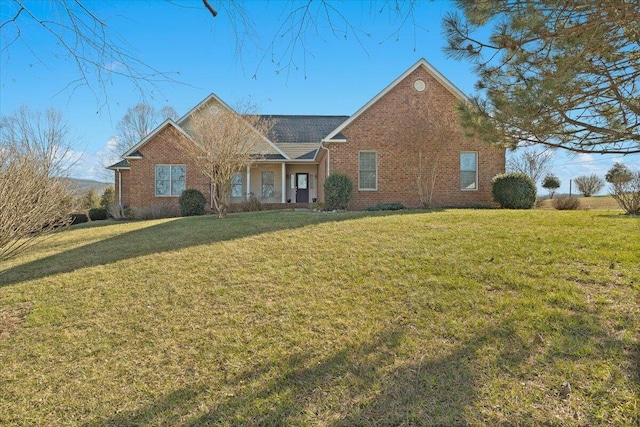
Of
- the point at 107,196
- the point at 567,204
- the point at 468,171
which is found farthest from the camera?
the point at 107,196

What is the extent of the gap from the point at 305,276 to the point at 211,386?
8.55 feet

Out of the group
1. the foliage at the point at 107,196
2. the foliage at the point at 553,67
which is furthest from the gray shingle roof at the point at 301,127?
the foliage at the point at 553,67

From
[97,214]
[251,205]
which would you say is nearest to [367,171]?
[251,205]

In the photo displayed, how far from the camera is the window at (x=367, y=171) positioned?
15.8m

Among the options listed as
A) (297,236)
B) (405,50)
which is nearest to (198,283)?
(297,236)

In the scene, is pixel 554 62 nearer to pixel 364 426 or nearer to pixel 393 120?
pixel 364 426

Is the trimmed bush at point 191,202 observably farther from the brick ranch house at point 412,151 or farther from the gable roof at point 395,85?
the gable roof at point 395,85

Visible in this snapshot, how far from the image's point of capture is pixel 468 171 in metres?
16.0

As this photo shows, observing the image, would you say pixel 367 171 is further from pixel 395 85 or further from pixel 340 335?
pixel 340 335

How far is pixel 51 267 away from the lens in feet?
25.8

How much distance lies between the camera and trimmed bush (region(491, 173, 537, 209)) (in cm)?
1448

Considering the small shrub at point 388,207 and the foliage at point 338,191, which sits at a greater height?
the foliage at point 338,191

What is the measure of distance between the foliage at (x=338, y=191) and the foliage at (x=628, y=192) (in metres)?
8.27

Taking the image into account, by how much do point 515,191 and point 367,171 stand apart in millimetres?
5871
